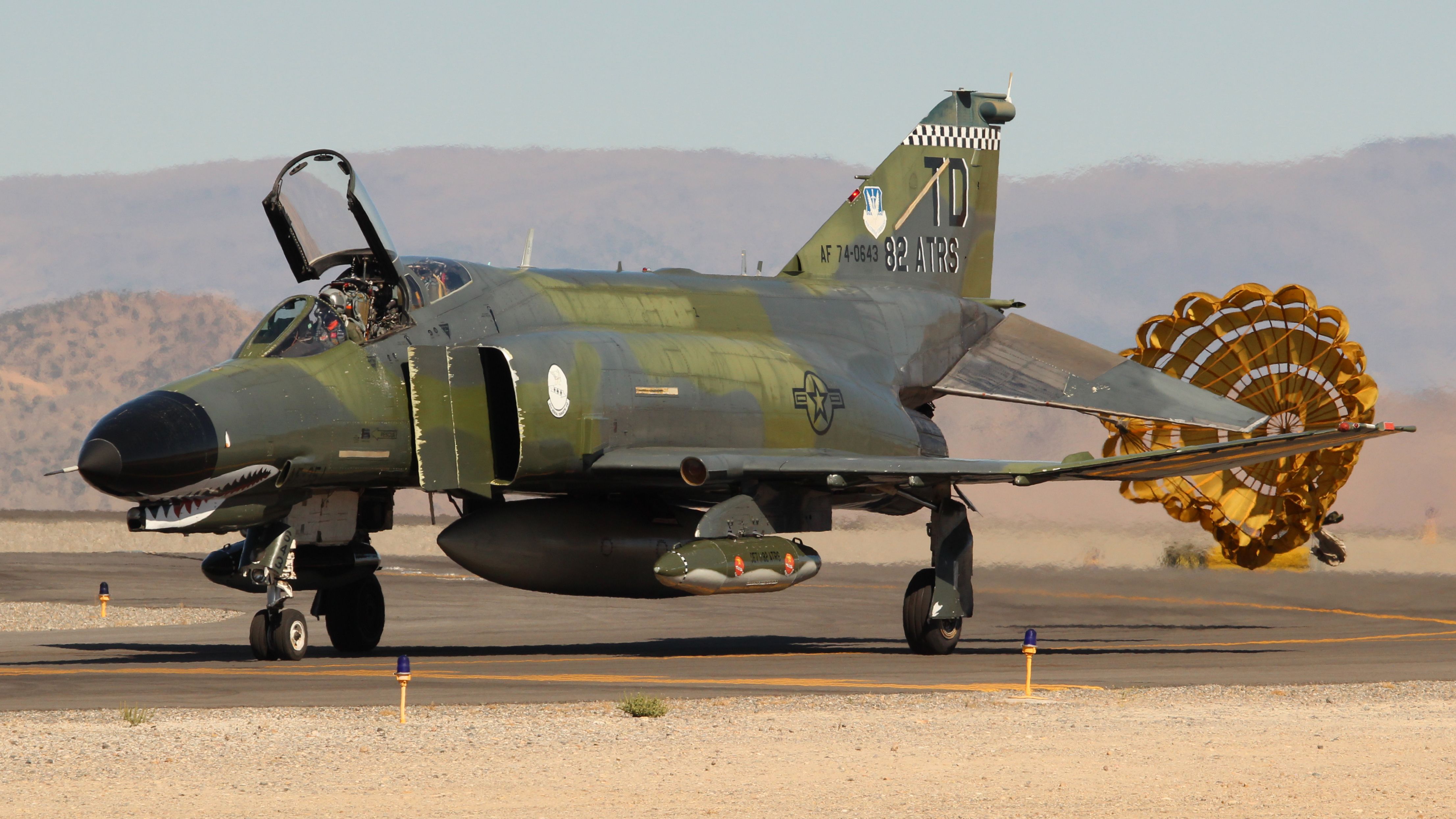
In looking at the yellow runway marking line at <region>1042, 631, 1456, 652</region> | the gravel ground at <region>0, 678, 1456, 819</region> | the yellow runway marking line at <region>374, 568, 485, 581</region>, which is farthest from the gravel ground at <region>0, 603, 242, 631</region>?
the gravel ground at <region>0, 678, 1456, 819</region>

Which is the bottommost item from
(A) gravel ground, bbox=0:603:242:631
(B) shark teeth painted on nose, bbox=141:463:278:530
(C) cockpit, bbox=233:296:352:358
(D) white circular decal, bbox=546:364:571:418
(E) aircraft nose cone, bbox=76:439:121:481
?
(A) gravel ground, bbox=0:603:242:631

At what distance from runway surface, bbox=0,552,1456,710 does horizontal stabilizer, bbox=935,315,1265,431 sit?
2.84 metres

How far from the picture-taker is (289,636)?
17.5 metres

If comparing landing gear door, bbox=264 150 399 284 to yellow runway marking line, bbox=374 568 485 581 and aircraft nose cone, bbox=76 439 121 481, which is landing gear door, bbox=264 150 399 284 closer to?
aircraft nose cone, bbox=76 439 121 481

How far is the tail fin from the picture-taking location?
81.1 ft

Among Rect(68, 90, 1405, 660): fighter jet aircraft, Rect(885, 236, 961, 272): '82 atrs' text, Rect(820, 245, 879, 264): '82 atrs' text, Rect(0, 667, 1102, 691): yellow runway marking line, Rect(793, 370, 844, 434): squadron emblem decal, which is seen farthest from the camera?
Rect(885, 236, 961, 272): '82 atrs' text

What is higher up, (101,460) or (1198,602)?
(101,460)

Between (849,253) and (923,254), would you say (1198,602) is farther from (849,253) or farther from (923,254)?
(849,253)

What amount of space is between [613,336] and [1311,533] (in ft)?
34.9

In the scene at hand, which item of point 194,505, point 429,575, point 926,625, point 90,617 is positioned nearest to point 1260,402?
A: point 926,625

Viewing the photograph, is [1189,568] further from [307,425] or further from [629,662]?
[307,425]

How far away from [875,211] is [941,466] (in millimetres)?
6854

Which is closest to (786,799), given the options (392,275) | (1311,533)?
(392,275)

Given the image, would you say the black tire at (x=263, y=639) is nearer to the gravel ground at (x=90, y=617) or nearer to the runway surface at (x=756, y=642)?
the runway surface at (x=756, y=642)
